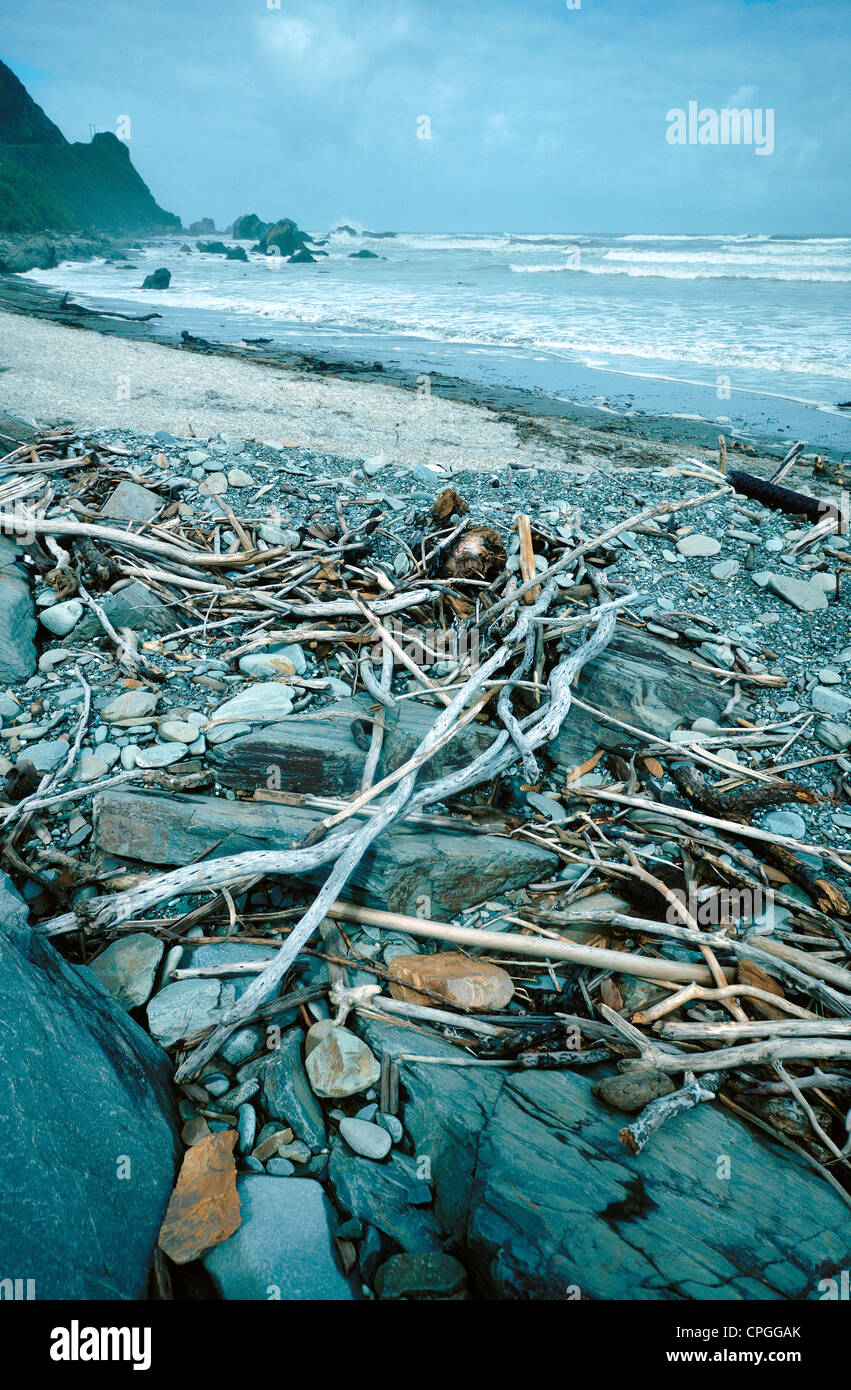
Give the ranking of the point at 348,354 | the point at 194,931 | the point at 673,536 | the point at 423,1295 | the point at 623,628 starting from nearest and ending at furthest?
the point at 423,1295 → the point at 194,931 → the point at 623,628 → the point at 673,536 → the point at 348,354

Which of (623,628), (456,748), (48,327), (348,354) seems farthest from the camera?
(348,354)

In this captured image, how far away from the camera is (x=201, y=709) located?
3.33 metres

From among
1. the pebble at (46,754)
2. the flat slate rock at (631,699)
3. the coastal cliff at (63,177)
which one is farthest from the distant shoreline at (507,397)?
the coastal cliff at (63,177)

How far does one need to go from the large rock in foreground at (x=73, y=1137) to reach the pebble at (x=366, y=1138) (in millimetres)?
494

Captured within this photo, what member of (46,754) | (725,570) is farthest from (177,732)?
(725,570)

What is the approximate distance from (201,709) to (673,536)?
409 centimetres

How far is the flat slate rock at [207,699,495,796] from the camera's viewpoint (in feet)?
9.87

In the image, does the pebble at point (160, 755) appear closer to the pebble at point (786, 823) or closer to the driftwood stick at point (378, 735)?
the driftwood stick at point (378, 735)

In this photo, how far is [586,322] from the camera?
61.7 feet

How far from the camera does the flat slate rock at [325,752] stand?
3.01 m

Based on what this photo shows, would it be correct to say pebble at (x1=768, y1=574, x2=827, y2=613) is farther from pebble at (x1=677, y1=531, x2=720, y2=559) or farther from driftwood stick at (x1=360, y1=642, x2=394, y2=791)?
driftwood stick at (x1=360, y1=642, x2=394, y2=791)

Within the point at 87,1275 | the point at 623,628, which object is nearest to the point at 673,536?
the point at 623,628

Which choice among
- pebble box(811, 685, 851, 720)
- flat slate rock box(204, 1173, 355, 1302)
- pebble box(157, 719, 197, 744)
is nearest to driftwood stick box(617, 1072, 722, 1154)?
flat slate rock box(204, 1173, 355, 1302)
